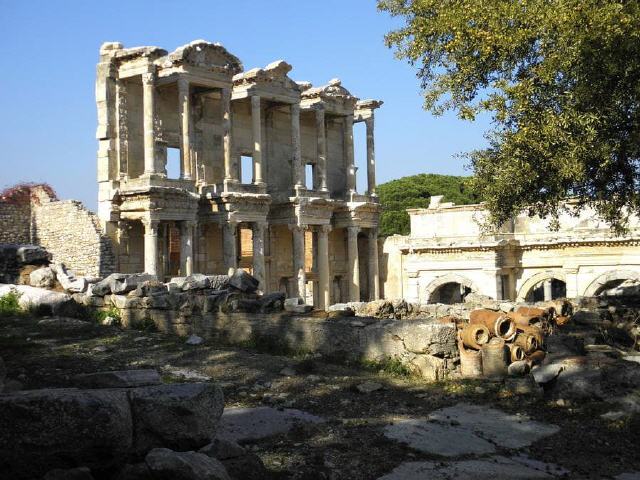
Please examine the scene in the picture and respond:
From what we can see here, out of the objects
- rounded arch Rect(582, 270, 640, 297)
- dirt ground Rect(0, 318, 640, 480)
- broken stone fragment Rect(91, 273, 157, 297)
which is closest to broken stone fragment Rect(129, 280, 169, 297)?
broken stone fragment Rect(91, 273, 157, 297)

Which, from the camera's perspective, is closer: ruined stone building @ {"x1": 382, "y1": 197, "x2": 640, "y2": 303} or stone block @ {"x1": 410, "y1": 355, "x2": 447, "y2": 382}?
stone block @ {"x1": 410, "y1": 355, "x2": 447, "y2": 382}

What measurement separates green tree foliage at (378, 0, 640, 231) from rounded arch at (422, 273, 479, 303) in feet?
61.6

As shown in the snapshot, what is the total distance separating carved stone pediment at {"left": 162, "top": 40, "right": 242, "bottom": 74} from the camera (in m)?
25.4

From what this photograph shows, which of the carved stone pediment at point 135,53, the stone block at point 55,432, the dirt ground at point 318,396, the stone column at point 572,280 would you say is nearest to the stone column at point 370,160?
the stone column at point 572,280

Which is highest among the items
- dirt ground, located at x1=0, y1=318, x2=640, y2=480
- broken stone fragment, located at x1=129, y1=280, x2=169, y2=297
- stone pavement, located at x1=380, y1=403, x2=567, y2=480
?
broken stone fragment, located at x1=129, y1=280, x2=169, y2=297

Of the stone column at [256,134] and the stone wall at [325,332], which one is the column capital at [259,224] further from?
the stone wall at [325,332]

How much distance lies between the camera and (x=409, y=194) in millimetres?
58719

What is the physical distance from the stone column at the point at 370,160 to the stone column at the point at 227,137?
8911mm

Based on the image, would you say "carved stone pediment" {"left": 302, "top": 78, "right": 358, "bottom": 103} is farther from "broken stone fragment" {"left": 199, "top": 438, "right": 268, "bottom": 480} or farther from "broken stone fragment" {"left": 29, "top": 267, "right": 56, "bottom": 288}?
"broken stone fragment" {"left": 199, "top": 438, "right": 268, "bottom": 480}

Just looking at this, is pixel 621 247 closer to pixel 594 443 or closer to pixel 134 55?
pixel 134 55

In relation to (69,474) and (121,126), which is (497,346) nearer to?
(69,474)

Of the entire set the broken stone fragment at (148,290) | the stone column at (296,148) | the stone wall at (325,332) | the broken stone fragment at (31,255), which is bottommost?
the stone wall at (325,332)

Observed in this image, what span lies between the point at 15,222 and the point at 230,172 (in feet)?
26.4

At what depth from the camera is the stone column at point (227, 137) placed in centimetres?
2734
